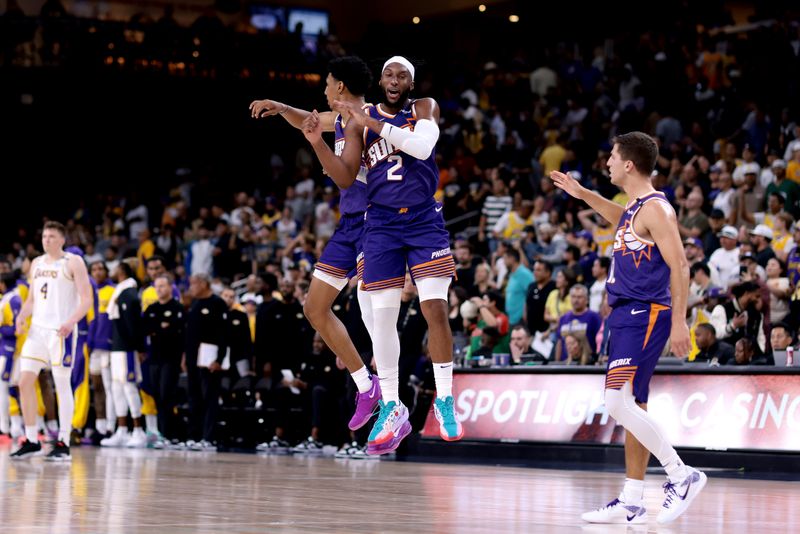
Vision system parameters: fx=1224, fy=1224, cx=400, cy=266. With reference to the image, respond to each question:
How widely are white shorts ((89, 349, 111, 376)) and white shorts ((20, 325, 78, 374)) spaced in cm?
455

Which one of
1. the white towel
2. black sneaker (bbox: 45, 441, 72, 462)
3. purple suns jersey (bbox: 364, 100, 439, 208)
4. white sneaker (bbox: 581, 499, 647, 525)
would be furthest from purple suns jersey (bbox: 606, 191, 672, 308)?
the white towel

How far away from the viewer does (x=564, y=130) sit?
2161 centimetres

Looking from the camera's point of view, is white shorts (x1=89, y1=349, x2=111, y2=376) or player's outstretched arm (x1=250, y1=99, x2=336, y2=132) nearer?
player's outstretched arm (x1=250, y1=99, x2=336, y2=132)

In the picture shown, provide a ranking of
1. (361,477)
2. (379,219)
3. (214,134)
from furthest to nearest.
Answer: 1. (214,134)
2. (361,477)
3. (379,219)

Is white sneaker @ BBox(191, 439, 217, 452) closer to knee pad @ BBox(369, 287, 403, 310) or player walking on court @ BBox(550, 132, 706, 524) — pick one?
knee pad @ BBox(369, 287, 403, 310)

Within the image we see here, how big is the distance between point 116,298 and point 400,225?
Answer: 9.88m

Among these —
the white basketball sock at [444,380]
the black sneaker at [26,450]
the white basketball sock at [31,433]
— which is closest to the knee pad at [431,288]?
the white basketball sock at [444,380]

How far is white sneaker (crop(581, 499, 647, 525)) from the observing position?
7.16 m

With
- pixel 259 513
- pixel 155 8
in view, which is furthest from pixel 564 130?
pixel 259 513

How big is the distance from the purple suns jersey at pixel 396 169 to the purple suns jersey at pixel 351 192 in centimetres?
27

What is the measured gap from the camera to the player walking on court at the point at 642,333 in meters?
Answer: 7.23

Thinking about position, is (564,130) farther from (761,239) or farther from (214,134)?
(214,134)

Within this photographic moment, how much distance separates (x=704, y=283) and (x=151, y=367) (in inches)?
306

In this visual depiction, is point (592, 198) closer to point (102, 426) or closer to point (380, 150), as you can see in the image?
point (380, 150)
